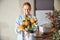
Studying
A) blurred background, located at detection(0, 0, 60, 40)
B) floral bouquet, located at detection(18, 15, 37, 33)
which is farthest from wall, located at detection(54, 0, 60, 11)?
floral bouquet, located at detection(18, 15, 37, 33)

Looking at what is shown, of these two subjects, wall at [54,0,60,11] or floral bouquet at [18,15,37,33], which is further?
wall at [54,0,60,11]

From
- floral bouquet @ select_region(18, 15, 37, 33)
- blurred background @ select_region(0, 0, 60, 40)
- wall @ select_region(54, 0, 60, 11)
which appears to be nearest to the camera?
floral bouquet @ select_region(18, 15, 37, 33)

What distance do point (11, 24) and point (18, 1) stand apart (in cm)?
52

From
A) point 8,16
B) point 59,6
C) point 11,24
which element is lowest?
point 11,24

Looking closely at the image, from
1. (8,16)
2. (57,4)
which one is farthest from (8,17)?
(57,4)

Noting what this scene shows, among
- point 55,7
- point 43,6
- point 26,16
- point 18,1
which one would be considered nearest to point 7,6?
point 18,1

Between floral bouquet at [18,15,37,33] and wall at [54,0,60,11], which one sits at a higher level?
wall at [54,0,60,11]

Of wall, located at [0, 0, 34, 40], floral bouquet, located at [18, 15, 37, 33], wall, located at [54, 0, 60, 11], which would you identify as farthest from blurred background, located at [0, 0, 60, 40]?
floral bouquet, located at [18, 15, 37, 33]

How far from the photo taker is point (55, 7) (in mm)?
2691

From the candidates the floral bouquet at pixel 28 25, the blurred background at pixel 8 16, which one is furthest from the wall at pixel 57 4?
the floral bouquet at pixel 28 25

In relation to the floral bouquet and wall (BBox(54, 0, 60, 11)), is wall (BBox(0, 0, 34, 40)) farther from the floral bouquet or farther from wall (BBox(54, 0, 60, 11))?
the floral bouquet

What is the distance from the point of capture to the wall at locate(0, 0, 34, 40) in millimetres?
2836

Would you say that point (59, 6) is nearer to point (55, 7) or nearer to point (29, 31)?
point (55, 7)

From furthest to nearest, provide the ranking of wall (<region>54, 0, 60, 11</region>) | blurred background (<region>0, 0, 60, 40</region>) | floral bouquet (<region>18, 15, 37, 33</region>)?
blurred background (<region>0, 0, 60, 40</region>), wall (<region>54, 0, 60, 11</region>), floral bouquet (<region>18, 15, 37, 33</region>)
